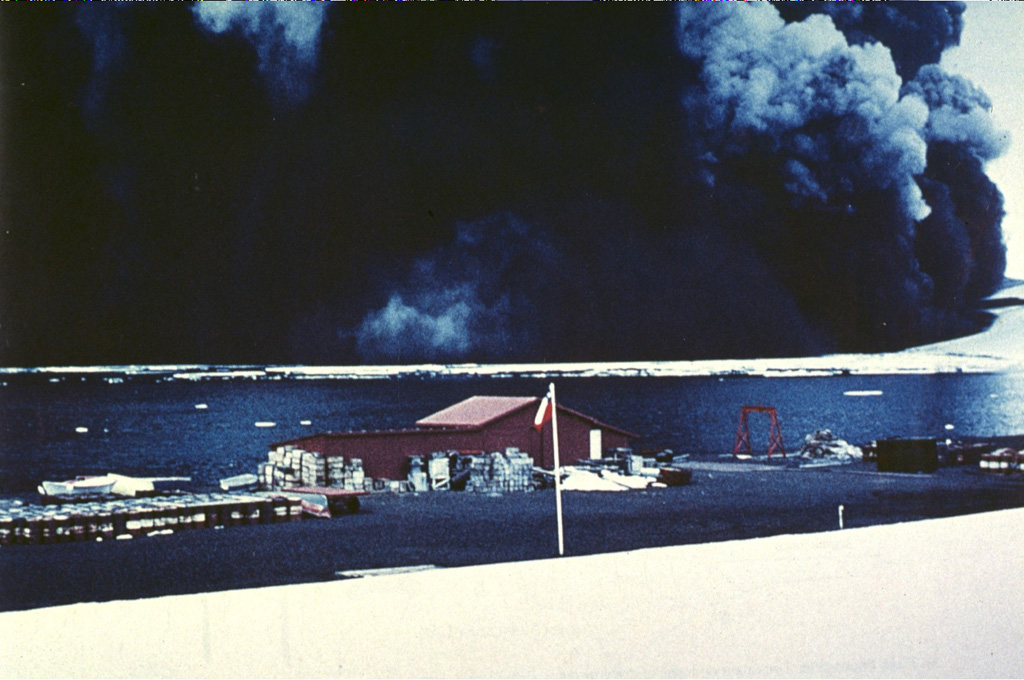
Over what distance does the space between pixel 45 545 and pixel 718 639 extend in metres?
4.03

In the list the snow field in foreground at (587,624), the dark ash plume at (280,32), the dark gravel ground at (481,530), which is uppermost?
the dark ash plume at (280,32)

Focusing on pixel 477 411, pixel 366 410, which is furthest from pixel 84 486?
pixel 477 411

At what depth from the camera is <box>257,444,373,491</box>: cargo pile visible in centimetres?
725

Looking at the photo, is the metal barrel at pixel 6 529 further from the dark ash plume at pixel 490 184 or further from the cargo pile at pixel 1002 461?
the cargo pile at pixel 1002 461

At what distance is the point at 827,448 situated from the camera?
9.16 meters

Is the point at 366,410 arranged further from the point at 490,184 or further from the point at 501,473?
the point at 490,184

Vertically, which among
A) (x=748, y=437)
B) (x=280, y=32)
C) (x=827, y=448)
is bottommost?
(x=827, y=448)

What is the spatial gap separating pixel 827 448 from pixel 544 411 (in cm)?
324

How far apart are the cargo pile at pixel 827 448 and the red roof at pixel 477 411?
2.66 metres

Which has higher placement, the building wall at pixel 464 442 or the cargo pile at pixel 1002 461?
the building wall at pixel 464 442

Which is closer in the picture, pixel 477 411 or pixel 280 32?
pixel 280 32

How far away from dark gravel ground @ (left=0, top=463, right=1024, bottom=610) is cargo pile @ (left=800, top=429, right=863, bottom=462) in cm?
12

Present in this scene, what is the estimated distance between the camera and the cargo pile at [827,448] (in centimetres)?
890

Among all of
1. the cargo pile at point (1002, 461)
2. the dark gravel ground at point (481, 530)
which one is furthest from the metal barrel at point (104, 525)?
the cargo pile at point (1002, 461)
